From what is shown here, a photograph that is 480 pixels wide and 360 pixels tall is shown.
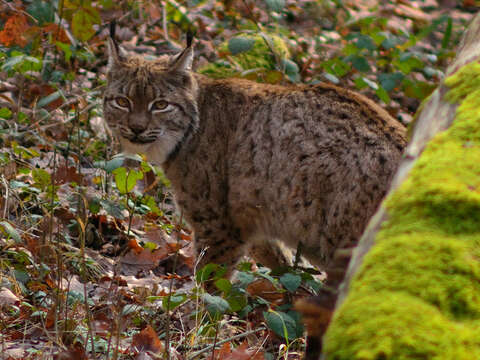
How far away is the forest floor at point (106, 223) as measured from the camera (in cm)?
343

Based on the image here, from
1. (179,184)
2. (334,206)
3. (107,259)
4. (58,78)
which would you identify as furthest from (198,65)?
(334,206)

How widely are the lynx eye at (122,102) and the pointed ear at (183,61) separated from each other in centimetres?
46

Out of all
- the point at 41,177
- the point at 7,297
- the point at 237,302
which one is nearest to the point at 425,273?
the point at 237,302

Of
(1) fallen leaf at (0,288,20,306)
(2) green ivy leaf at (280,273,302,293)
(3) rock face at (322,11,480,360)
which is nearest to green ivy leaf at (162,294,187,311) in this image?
(2) green ivy leaf at (280,273,302,293)

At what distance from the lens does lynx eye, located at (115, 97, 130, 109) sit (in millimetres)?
4965

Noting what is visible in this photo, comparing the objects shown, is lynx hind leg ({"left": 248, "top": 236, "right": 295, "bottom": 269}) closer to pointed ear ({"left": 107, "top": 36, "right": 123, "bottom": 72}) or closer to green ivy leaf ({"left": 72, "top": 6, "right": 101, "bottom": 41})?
pointed ear ({"left": 107, "top": 36, "right": 123, "bottom": 72})

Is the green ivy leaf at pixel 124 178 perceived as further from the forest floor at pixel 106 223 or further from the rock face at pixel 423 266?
the rock face at pixel 423 266

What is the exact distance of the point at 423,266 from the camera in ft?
5.73

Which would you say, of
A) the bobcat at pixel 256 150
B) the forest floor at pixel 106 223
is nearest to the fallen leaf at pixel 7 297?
the forest floor at pixel 106 223

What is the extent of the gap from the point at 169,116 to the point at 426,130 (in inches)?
116

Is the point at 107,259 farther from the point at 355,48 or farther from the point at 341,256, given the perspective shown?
the point at 355,48

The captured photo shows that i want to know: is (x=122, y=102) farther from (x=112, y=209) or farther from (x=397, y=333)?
(x=397, y=333)

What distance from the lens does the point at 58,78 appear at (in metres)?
6.50

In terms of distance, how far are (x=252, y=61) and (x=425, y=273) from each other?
549cm
